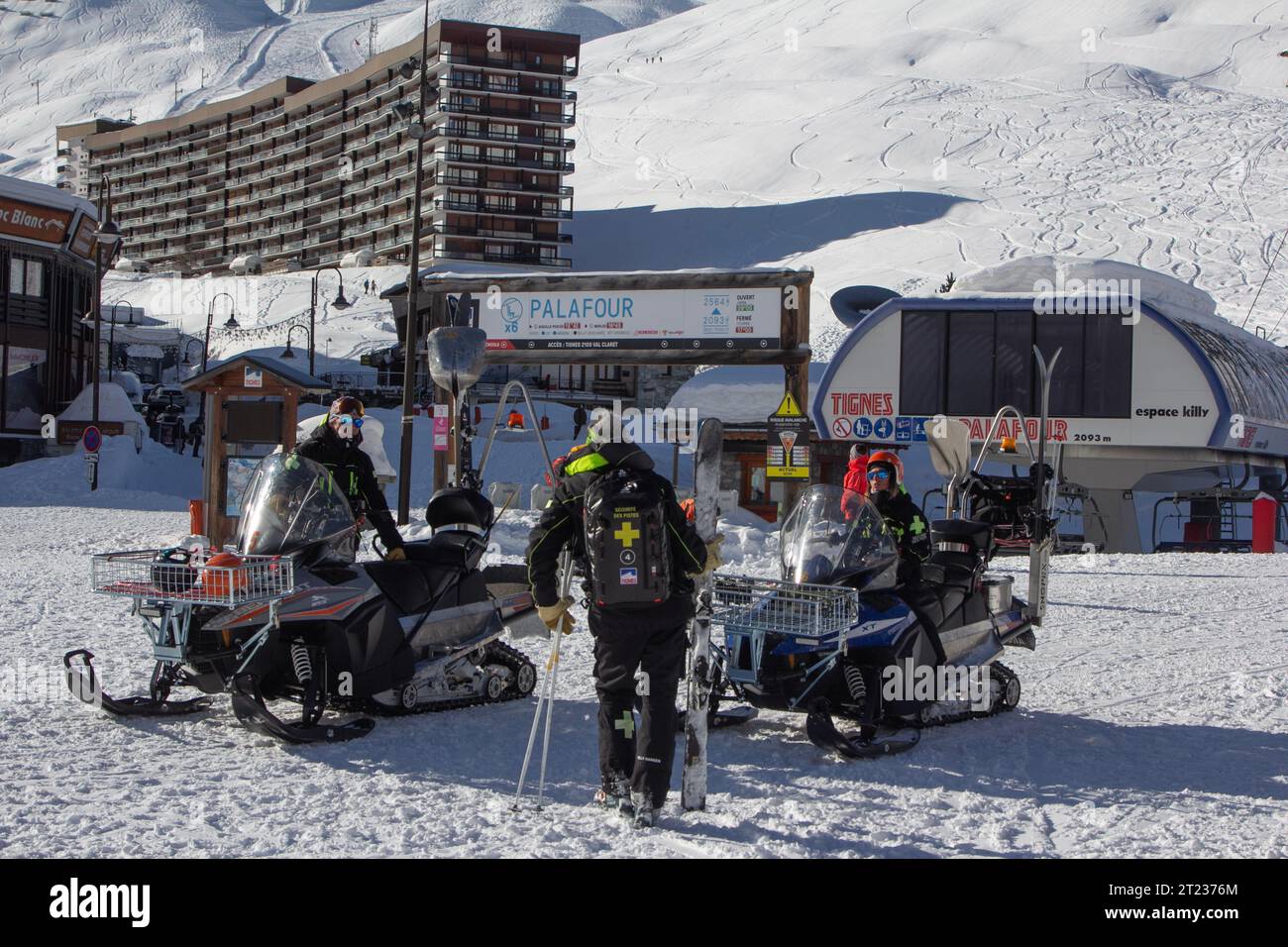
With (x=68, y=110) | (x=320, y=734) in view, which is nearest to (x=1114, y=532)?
(x=320, y=734)

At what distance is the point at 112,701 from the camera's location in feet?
23.0

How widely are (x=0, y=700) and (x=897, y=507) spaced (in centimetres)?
502

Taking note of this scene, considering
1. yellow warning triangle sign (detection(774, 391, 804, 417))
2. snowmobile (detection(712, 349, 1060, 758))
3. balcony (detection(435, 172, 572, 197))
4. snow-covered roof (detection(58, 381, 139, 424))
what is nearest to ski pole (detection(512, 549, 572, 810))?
snowmobile (detection(712, 349, 1060, 758))

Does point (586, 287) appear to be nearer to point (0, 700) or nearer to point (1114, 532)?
point (1114, 532)

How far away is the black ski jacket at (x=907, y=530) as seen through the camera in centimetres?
750

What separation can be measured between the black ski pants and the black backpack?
119mm

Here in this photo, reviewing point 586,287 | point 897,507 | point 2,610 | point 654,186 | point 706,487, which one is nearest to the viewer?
point 706,487

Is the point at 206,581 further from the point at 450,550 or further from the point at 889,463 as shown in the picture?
the point at 889,463

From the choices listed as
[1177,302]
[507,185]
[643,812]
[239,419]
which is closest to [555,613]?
[643,812]

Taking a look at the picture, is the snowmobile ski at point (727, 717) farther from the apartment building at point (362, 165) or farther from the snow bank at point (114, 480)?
the apartment building at point (362, 165)

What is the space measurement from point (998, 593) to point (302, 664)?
413cm

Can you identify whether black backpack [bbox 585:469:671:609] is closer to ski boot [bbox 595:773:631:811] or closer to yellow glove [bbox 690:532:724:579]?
yellow glove [bbox 690:532:724:579]

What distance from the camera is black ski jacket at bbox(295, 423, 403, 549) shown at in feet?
25.3
